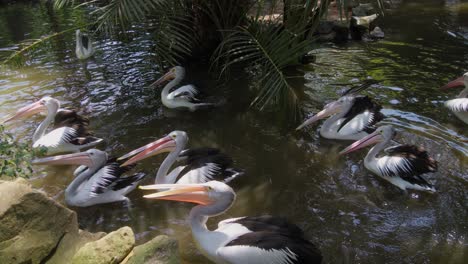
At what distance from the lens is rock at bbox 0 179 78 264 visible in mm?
2900

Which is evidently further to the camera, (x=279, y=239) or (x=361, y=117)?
(x=361, y=117)

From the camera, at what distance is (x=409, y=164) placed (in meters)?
4.27

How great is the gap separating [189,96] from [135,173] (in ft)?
6.21

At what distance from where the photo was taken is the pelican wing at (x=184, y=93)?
6230 mm

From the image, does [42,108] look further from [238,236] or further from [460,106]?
[460,106]

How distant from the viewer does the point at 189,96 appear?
6238mm

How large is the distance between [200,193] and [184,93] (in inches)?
124

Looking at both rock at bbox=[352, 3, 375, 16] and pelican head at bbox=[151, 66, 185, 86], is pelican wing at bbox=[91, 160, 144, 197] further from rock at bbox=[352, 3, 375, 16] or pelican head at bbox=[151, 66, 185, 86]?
rock at bbox=[352, 3, 375, 16]

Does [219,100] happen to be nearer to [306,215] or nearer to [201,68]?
[201,68]

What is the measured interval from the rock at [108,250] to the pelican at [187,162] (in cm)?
114

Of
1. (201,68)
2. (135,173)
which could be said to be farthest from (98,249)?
(201,68)

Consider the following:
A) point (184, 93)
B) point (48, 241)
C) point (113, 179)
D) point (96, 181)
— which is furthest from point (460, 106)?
point (48, 241)

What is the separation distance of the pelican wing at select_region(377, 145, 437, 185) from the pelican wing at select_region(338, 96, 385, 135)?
90cm

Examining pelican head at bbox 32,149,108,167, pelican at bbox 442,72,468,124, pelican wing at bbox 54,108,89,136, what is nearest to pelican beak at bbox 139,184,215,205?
pelican head at bbox 32,149,108,167
